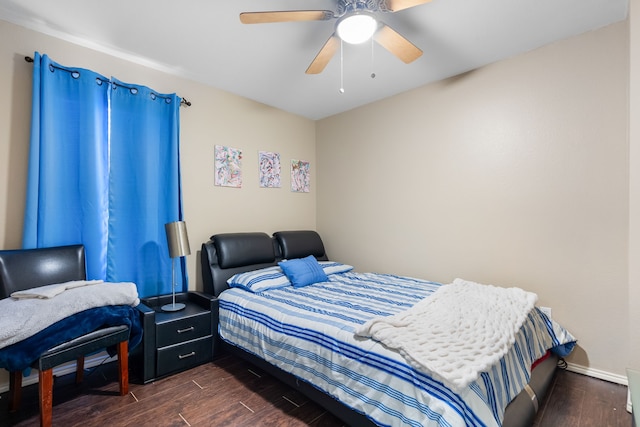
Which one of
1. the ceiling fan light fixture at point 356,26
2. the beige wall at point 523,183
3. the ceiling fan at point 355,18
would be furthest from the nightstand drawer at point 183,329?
the ceiling fan light fixture at point 356,26

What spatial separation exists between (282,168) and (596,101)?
3.16 m

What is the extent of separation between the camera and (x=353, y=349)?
166 cm

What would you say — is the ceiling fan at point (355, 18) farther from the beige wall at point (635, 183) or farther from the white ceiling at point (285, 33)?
the beige wall at point (635, 183)

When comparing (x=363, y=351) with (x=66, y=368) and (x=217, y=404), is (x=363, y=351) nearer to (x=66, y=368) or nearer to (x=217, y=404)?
(x=217, y=404)

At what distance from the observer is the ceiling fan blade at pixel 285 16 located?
1761mm

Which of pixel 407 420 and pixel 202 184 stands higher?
pixel 202 184

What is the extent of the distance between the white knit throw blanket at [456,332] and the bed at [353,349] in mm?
47

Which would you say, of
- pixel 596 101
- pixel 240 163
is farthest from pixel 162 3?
pixel 596 101

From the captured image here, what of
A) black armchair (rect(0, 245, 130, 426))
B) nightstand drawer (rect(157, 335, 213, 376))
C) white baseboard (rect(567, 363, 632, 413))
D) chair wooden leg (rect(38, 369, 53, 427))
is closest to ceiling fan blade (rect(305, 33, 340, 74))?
black armchair (rect(0, 245, 130, 426))

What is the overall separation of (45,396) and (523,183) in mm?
3733

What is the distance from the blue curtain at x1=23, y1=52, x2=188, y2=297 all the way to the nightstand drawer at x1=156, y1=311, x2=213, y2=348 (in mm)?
571

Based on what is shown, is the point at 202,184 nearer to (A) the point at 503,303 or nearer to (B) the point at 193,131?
(B) the point at 193,131

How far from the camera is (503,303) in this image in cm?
209

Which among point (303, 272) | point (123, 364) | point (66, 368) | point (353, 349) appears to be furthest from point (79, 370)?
point (353, 349)
